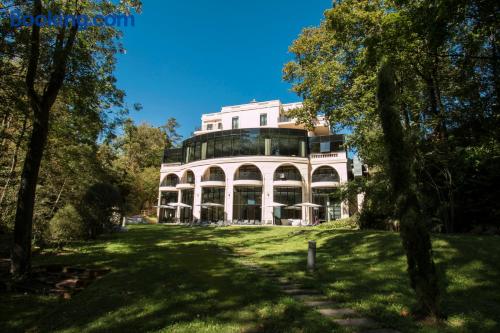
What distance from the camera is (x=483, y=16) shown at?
8.73m

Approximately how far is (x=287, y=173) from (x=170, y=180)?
19508mm

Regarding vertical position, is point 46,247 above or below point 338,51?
below

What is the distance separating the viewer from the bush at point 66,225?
1459 centimetres

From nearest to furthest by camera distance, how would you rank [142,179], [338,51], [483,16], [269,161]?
1. [483,16]
2. [338,51]
3. [269,161]
4. [142,179]

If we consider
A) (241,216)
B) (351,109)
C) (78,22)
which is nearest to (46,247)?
(78,22)

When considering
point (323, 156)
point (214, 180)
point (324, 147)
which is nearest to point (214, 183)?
point (214, 180)

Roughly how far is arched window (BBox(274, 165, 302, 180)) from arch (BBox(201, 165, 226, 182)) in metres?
7.27

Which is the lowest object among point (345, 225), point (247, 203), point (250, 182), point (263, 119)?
point (345, 225)

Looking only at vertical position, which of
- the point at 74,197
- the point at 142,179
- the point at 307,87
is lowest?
the point at 74,197

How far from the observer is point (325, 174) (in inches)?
1517

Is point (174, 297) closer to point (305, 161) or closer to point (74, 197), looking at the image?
point (74, 197)

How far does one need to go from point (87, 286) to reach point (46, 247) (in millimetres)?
8775

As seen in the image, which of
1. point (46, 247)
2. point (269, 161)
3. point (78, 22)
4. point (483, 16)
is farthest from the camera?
point (269, 161)
